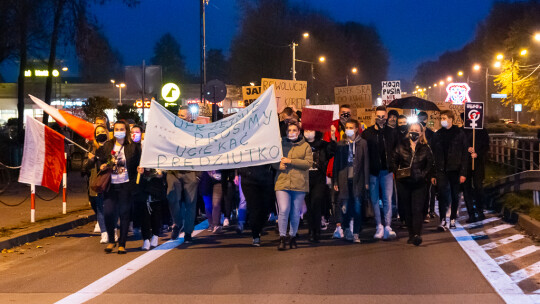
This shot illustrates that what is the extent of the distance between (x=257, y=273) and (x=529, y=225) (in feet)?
17.7

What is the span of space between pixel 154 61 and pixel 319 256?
500ft

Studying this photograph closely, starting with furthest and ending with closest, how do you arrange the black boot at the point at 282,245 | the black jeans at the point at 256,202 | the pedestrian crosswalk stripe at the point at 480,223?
the pedestrian crosswalk stripe at the point at 480,223 → the black jeans at the point at 256,202 → the black boot at the point at 282,245

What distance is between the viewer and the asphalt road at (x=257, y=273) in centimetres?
706

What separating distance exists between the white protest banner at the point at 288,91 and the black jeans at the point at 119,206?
344 inches

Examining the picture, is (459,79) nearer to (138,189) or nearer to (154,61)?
(154,61)

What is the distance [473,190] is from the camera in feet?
42.7

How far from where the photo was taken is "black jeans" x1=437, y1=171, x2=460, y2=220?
11.9m

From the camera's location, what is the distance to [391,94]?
Answer: 2662 cm

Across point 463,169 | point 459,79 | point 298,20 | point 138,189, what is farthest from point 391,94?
point 459,79

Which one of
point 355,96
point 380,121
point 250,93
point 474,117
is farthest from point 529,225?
point 355,96

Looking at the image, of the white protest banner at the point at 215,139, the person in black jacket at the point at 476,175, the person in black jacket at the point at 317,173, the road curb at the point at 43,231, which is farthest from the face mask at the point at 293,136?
the road curb at the point at 43,231

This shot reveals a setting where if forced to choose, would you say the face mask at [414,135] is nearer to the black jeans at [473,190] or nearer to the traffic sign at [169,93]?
the black jeans at [473,190]

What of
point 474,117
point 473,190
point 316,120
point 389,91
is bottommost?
point 473,190

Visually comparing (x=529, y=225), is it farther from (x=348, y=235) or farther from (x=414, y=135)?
(x=348, y=235)
